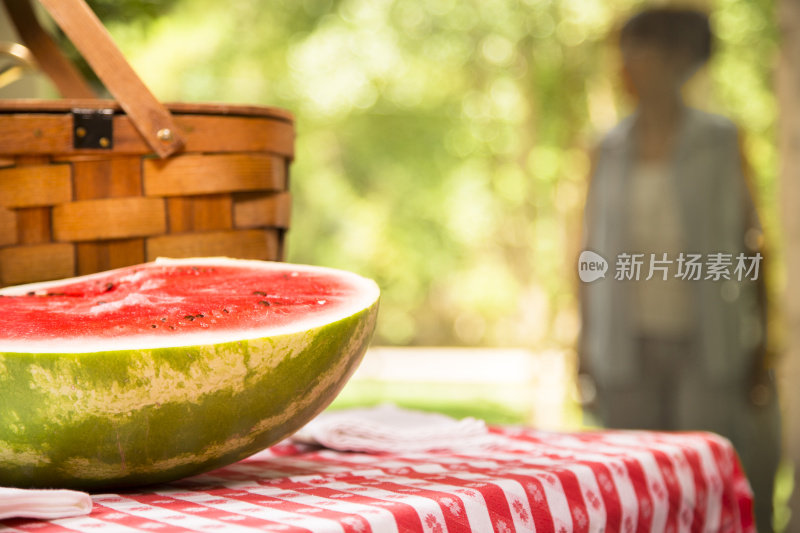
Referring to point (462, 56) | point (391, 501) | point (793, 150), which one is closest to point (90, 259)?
point (391, 501)

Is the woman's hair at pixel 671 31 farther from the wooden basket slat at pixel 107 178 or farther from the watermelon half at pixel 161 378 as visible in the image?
the watermelon half at pixel 161 378

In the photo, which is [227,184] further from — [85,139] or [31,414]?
[31,414]

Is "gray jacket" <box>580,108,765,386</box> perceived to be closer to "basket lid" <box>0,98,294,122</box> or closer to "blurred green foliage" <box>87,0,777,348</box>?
"blurred green foliage" <box>87,0,777,348</box>

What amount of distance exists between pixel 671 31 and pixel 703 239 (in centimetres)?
96

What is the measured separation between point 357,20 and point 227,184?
8273 mm

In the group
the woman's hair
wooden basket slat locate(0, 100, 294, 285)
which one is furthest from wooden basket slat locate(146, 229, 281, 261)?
the woman's hair

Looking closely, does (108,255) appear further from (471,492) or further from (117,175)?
(471,492)

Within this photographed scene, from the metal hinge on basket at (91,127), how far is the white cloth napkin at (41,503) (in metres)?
0.46

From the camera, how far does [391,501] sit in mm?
729

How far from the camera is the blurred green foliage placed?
7.12m

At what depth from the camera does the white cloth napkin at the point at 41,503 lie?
65 cm

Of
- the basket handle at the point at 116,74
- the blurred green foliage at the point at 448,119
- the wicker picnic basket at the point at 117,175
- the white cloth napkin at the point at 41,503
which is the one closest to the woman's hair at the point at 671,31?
the blurred green foliage at the point at 448,119

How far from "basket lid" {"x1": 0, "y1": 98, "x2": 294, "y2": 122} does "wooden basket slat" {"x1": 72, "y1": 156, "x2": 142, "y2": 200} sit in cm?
6

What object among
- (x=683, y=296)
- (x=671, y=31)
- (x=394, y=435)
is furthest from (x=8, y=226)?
(x=671, y=31)
